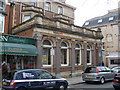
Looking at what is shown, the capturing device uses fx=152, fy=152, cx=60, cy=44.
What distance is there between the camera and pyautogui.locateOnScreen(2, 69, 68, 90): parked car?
855 centimetres

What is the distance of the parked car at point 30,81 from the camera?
8555mm

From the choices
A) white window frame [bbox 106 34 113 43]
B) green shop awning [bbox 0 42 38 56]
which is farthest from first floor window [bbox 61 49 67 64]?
white window frame [bbox 106 34 113 43]

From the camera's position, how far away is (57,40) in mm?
16766

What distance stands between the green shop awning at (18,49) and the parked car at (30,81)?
404 cm

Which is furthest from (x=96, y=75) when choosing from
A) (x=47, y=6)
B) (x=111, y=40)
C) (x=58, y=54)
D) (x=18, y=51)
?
(x=111, y=40)

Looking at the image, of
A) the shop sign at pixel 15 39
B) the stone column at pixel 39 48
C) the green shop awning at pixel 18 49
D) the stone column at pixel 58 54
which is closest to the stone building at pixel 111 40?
the stone column at pixel 58 54

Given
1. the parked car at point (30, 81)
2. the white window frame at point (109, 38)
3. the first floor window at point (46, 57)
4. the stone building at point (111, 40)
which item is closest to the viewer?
the parked car at point (30, 81)

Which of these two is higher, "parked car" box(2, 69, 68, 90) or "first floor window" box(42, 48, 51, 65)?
"first floor window" box(42, 48, 51, 65)

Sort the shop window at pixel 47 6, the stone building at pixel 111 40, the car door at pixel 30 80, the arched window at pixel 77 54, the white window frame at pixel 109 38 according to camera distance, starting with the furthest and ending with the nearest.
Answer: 1. the white window frame at pixel 109 38
2. the stone building at pixel 111 40
3. the shop window at pixel 47 6
4. the arched window at pixel 77 54
5. the car door at pixel 30 80

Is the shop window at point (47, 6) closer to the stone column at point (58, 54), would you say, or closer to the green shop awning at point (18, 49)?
the stone column at point (58, 54)

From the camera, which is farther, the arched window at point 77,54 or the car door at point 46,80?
the arched window at point 77,54

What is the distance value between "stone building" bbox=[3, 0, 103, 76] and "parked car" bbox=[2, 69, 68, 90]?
3914 mm

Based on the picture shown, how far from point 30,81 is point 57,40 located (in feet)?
27.5

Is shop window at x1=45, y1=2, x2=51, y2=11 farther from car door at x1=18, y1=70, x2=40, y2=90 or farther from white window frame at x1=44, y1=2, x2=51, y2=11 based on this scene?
car door at x1=18, y1=70, x2=40, y2=90
